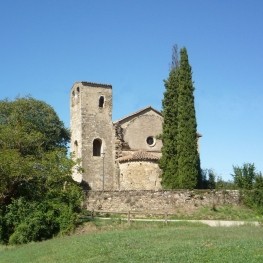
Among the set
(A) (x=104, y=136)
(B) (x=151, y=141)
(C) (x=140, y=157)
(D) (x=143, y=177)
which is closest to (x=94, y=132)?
(A) (x=104, y=136)

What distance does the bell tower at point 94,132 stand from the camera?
155ft

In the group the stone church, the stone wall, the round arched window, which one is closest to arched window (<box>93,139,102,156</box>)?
the stone church

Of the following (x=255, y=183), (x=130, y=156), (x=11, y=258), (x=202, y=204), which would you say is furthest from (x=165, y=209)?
(x=11, y=258)

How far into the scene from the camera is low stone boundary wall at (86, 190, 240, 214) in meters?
35.0

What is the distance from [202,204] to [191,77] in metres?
12.2

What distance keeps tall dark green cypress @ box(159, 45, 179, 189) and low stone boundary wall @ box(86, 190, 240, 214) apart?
3.90m

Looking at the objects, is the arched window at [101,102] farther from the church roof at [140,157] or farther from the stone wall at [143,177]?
the stone wall at [143,177]

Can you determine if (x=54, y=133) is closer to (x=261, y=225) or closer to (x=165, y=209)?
(x=165, y=209)

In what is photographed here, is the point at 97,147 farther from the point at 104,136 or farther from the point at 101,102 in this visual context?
the point at 101,102

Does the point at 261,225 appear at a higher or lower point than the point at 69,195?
lower

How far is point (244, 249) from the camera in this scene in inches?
669

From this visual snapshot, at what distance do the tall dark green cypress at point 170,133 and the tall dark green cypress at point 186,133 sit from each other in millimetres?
745

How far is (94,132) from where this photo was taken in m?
48.2

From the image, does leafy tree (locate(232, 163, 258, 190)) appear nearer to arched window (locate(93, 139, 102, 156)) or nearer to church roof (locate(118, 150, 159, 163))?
church roof (locate(118, 150, 159, 163))
